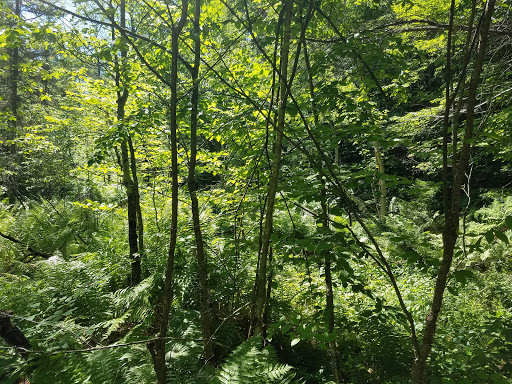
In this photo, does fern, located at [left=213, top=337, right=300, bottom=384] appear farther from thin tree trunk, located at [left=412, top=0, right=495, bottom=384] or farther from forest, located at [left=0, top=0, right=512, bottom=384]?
thin tree trunk, located at [left=412, top=0, right=495, bottom=384]

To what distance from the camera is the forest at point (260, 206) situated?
159cm

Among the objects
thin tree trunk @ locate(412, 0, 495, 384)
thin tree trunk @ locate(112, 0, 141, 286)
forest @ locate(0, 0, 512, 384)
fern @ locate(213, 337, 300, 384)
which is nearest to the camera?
thin tree trunk @ locate(412, 0, 495, 384)

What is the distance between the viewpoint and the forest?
1.59 meters

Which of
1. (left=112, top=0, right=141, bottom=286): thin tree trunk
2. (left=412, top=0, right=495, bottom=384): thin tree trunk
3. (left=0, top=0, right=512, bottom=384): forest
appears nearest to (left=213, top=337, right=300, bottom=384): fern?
(left=0, top=0, right=512, bottom=384): forest

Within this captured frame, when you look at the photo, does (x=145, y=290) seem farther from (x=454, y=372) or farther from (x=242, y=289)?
(x=454, y=372)

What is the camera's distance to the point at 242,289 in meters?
3.23

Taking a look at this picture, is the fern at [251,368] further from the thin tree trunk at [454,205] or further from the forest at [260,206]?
the thin tree trunk at [454,205]

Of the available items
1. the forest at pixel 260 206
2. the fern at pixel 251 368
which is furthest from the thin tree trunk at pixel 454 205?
the fern at pixel 251 368

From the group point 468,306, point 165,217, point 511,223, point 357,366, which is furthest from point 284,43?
point 468,306

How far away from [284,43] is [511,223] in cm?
136

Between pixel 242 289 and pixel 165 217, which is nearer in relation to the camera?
pixel 242 289

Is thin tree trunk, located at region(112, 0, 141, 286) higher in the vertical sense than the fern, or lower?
higher

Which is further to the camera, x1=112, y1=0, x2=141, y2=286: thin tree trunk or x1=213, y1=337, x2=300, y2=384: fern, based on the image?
x1=112, y1=0, x2=141, y2=286: thin tree trunk

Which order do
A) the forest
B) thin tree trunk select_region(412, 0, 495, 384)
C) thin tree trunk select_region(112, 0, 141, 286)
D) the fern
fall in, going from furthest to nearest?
thin tree trunk select_region(112, 0, 141, 286), the fern, the forest, thin tree trunk select_region(412, 0, 495, 384)
